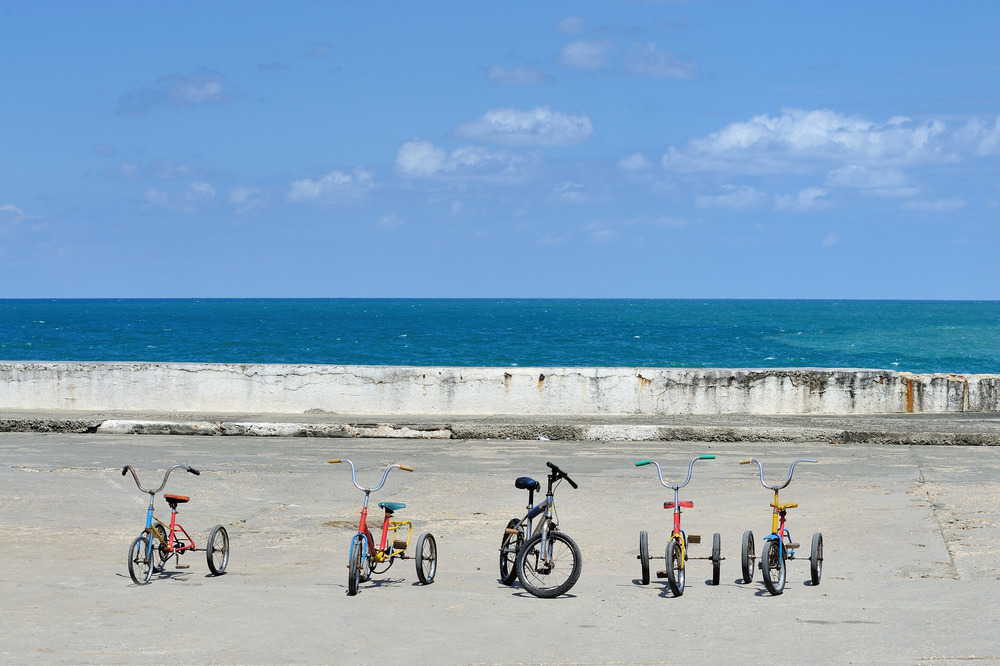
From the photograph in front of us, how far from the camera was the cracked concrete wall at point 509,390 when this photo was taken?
16.6m

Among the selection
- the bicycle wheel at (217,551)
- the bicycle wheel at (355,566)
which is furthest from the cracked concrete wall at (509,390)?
Result: the bicycle wheel at (355,566)

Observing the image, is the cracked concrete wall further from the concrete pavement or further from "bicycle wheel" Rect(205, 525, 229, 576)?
"bicycle wheel" Rect(205, 525, 229, 576)

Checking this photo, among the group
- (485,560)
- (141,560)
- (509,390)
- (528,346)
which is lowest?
(485,560)

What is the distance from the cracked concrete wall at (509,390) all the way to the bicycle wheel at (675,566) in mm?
8727

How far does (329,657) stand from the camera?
6.26 m

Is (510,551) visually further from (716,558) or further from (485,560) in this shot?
(716,558)

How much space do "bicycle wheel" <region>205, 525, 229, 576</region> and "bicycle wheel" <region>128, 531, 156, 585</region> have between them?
40 cm

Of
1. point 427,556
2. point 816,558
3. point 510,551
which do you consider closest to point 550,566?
point 510,551

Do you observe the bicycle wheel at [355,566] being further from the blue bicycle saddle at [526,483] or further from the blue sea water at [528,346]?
the blue sea water at [528,346]

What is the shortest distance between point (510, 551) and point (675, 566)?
1138mm

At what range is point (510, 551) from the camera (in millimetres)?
8016

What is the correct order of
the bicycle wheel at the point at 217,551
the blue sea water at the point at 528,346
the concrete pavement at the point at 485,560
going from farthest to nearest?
the blue sea water at the point at 528,346 < the bicycle wheel at the point at 217,551 < the concrete pavement at the point at 485,560

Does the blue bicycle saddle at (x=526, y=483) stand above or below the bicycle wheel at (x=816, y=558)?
above

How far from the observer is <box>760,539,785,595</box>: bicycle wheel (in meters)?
7.65
